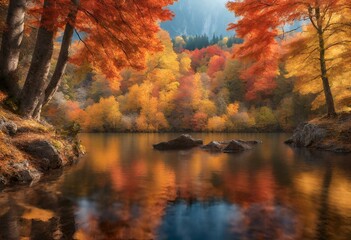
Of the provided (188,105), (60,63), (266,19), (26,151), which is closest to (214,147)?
(266,19)

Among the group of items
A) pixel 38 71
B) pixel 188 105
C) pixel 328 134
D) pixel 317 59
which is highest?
pixel 317 59

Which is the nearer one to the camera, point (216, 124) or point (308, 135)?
point (308, 135)

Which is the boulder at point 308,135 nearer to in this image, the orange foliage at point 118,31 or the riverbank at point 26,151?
the orange foliage at point 118,31

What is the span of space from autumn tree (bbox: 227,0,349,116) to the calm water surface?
10.6 m

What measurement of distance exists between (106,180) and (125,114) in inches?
1895

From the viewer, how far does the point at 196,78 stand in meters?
59.6

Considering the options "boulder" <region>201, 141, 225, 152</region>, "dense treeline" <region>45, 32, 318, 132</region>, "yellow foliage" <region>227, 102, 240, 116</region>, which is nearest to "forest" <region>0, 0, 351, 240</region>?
"boulder" <region>201, 141, 225, 152</region>

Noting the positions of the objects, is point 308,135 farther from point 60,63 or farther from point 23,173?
point 23,173

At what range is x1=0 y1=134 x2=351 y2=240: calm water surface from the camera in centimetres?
651

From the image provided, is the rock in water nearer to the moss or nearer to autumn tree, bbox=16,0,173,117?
autumn tree, bbox=16,0,173,117

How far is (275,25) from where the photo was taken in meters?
21.1

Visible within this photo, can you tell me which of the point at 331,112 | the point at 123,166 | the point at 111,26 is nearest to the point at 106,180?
the point at 123,166

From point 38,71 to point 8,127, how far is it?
2.69 meters

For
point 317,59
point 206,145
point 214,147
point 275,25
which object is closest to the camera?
point 275,25
